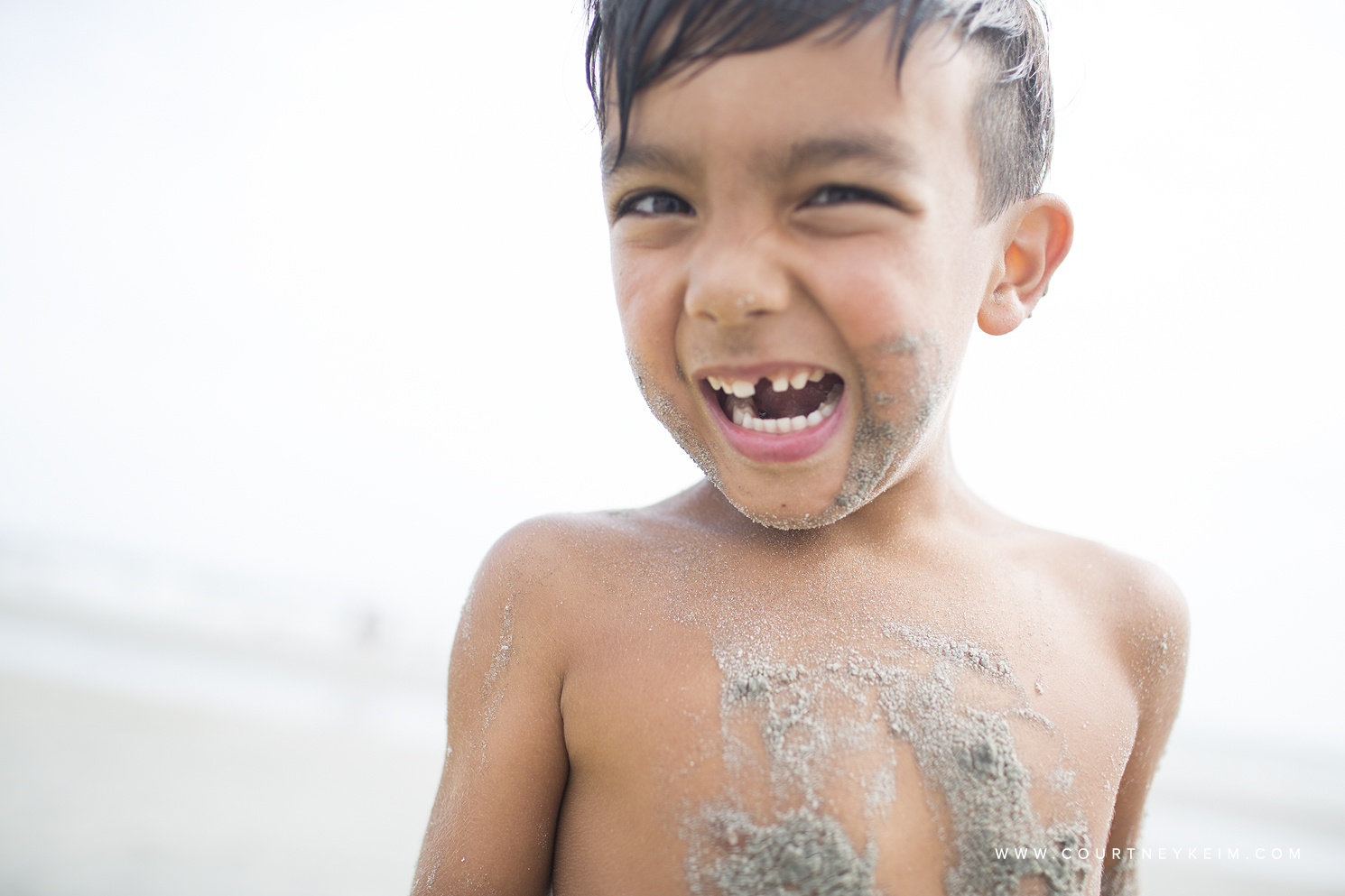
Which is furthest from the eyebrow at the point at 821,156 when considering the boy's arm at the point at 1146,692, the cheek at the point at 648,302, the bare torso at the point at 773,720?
the boy's arm at the point at 1146,692

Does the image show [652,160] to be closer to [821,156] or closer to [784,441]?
[821,156]

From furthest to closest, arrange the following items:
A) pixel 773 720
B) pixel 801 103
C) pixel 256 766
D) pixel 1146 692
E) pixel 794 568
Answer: pixel 256 766
pixel 1146 692
pixel 794 568
pixel 773 720
pixel 801 103

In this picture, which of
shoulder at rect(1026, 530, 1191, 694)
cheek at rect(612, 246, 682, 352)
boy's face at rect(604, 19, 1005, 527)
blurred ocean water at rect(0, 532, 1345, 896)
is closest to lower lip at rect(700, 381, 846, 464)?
boy's face at rect(604, 19, 1005, 527)

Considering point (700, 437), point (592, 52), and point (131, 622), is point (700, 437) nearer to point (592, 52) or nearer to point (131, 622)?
point (592, 52)

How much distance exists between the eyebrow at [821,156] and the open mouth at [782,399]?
0.23m

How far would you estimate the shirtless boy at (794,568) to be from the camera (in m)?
0.92

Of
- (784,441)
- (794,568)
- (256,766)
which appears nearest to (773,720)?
(794,568)

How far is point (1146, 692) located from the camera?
1.28 m

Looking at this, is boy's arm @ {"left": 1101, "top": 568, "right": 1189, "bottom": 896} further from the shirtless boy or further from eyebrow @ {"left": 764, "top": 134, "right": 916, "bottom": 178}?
eyebrow @ {"left": 764, "top": 134, "right": 916, "bottom": 178}

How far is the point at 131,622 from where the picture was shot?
5.23m

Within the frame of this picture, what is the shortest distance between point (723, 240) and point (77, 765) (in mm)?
3280

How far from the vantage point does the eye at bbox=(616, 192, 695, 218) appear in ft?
3.27

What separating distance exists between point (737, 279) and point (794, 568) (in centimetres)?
42

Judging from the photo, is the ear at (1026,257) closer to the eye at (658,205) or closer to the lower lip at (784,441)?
the lower lip at (784,441)
